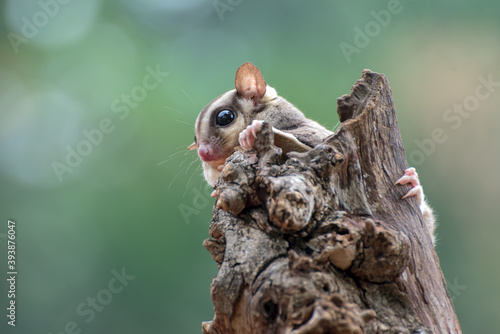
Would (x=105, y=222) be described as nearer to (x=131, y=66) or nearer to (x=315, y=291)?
(x=131, y=66)

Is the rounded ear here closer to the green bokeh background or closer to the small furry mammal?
the small furry mammal

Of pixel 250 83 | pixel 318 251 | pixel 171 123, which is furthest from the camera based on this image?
pixel 171 123

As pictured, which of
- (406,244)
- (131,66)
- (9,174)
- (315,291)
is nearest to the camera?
(315,291)

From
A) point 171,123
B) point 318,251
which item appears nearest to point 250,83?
point 171,123

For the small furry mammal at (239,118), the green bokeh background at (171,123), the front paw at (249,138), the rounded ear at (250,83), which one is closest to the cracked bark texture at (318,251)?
the front paw at (249,138)

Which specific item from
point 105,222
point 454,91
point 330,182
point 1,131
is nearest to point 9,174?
point 1,131

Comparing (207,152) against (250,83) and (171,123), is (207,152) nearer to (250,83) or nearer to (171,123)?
(250,83)
